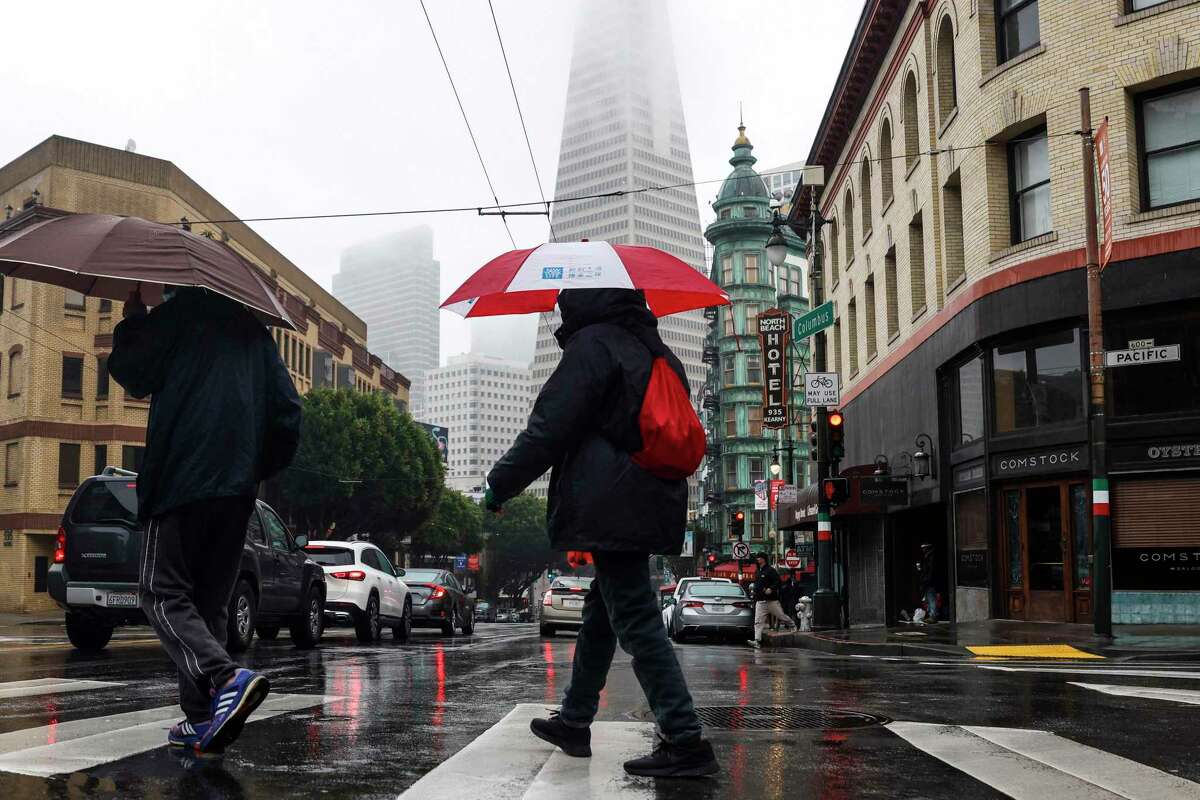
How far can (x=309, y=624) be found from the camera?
15.5m

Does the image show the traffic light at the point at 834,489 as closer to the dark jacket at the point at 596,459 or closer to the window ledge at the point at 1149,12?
the window ledge at the point at 1149,12

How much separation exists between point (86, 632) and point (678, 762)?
10.3 metres

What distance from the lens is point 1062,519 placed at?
66.8 ft

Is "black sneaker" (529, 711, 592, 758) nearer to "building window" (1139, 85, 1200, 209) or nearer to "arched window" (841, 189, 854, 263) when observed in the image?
"building window" (1139, 85, 1200, 209)

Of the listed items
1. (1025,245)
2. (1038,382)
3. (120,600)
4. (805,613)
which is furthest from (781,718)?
(805,613)

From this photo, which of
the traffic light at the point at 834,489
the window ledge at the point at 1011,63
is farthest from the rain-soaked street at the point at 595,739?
the window ledge at the point at 1011,63

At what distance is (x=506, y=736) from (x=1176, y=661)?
31.0 ft

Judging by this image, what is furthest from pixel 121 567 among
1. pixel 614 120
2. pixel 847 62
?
pixel 614 120

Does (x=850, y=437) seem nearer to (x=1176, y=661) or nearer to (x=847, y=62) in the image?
(x=847, y=62)

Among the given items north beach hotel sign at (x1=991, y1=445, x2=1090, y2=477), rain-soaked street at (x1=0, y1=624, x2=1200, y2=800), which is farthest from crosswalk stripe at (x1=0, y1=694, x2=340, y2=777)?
north beach hotel sign at (x1=991, y1=445, x2=1090, y2=477)

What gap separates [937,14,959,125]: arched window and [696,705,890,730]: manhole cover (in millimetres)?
20374

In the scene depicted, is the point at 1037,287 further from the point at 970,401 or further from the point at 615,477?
the point at 615,477

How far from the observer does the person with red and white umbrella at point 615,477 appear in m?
4.73

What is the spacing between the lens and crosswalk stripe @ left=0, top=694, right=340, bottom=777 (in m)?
4.31
